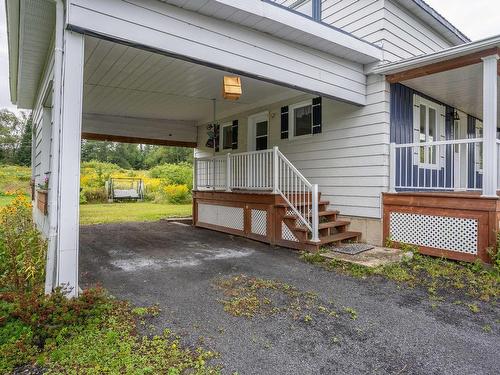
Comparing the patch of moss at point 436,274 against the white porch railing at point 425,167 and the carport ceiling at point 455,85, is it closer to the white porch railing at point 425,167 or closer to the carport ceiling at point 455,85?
the white porch railing at point 425,167

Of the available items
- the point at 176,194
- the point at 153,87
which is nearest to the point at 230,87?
the point at 153,87

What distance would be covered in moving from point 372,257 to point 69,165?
173 inches

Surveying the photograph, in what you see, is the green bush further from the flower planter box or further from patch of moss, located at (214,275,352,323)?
patch of moss, located at (214,275,352,323)

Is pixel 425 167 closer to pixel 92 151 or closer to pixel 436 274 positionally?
pixel 436 274

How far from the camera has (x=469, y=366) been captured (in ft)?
7.36

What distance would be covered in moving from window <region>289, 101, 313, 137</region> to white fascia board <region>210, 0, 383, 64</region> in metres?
1.66

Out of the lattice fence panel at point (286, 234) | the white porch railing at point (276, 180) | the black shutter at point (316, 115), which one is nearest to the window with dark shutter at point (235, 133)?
the white porch railing at point (276, 180)

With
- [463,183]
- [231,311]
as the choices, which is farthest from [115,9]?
[463,183]

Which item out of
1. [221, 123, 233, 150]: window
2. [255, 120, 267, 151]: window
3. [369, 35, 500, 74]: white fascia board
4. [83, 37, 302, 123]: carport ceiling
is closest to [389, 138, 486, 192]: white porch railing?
[369, 35, 500, 74]: white fascia board

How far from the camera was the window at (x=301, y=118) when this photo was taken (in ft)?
23.9

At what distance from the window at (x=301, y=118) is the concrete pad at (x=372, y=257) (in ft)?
10.0

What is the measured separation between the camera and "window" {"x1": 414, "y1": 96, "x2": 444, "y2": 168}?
6.94 metres

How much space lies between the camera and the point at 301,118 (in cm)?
751

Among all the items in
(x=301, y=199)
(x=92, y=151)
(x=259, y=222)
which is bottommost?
(x=259, y=222)
